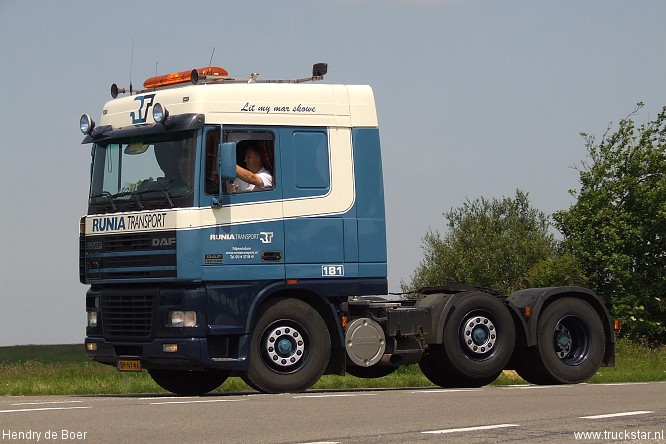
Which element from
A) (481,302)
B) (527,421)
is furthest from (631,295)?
(527,421)

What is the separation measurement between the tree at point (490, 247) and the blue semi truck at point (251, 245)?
62030 mm

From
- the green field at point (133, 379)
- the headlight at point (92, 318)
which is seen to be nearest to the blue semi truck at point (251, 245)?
the headlight at point (92, 318)

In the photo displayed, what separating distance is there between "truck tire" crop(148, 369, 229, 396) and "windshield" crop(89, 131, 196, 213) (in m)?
2.52

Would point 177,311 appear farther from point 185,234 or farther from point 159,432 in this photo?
point 159,432

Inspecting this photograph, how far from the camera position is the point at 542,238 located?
87.6m

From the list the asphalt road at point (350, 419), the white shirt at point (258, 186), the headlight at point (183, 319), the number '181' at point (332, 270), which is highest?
the white shirt at point (258, 186)

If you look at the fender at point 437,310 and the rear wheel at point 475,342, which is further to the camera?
the rear wheel at point 475,342

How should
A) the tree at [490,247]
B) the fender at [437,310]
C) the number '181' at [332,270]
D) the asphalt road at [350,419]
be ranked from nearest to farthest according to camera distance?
the asphalt road at [350,419] → the number '181' at [332,270] → the fender at [437,310] → the tree at [490,247]

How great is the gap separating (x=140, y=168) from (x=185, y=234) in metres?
1.20

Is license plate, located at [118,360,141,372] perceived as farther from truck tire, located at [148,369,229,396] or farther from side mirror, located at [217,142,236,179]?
side mirror, located at [217,142,236,179]

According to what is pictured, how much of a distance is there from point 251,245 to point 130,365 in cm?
204

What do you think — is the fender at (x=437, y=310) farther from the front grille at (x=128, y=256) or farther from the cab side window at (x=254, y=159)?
the front grille at (x=128, y=256)

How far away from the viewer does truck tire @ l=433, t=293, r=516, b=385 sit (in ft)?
56.2

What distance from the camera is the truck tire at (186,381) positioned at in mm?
17453
